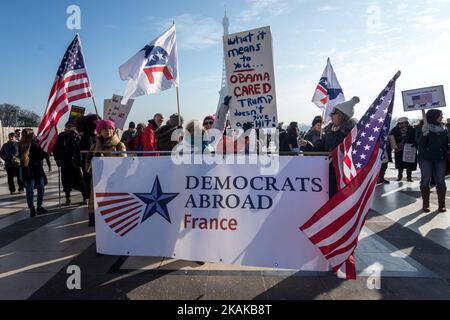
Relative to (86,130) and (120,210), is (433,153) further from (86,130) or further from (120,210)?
(86,130)

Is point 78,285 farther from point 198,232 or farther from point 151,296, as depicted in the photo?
point 198,232

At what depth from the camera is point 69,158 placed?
801cm

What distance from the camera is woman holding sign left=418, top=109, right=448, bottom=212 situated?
6.63 meters

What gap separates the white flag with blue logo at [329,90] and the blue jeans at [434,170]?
2.13 meters

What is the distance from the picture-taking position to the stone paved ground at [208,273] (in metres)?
3.49

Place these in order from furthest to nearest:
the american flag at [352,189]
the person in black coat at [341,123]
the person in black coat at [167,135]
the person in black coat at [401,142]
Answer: the person in black coat at [401,142] < the person in black coat at [167,135] < the person in black coat at [341,123] < the american flag at [352,189]

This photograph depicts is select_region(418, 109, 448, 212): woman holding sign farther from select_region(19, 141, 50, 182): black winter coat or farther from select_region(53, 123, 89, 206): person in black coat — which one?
select_region(19, 141, 50, 182): black winter coat

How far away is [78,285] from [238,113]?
2.74 meters

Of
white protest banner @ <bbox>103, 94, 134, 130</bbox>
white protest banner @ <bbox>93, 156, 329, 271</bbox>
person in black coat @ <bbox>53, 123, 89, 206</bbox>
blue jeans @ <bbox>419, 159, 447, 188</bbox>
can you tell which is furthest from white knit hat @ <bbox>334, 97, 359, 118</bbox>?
white protest banner @ <bbox>103, 94, 134, 130</bbox>

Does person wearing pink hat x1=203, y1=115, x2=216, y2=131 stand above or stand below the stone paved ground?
above

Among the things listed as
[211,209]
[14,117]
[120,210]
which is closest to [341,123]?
[211,209]

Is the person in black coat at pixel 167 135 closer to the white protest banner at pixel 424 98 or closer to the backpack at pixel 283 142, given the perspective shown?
the white protest banner at pixel 424 98

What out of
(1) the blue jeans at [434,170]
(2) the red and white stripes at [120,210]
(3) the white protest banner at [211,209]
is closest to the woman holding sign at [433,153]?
(1) the blue jeans at [434,170]
